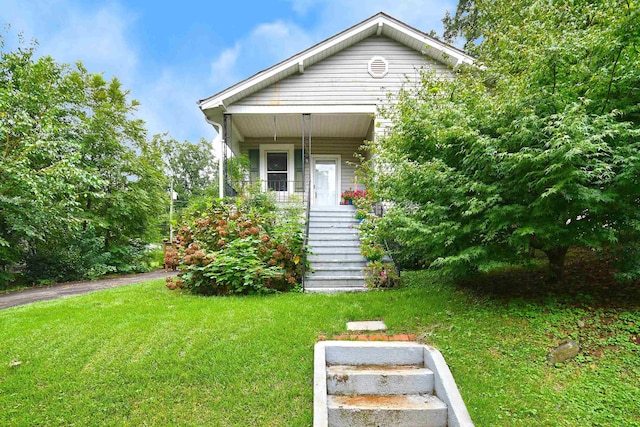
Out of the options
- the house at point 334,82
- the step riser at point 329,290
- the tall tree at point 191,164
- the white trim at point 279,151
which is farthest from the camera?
the tall tree at point 191,164

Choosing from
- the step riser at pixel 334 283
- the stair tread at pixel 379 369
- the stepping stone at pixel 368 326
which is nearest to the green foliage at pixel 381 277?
the step riser at pixel 334 283

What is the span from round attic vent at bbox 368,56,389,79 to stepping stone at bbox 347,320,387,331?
7.96 metres

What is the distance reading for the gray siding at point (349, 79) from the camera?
30.8ft

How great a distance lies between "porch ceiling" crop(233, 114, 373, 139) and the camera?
981cm

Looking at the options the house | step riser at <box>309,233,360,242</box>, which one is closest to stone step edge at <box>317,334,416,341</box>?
step riser at <box>309,233,360,242</box>

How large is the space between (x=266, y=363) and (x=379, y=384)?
113 cm

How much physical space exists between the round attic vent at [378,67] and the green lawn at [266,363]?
7612 millimetres

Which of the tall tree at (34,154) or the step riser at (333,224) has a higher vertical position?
the tall tree at (34,154)

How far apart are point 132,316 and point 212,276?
1.28m

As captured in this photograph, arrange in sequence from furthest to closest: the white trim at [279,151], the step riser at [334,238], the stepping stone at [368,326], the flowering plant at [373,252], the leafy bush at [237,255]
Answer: the white trim at [279,151] < the step riser at [334,238] < the flowering plant at [373,252] < the leafy bush at [237,255] < the stepping stone at [368,326]

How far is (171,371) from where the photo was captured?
115 inches

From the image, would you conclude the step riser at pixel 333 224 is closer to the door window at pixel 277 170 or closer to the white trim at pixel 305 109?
the white trim at pixel 305 109

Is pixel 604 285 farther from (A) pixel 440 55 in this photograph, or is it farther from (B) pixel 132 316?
(A) pixel 440 55

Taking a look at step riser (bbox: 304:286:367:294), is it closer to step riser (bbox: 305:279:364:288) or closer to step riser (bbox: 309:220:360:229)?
step riser (bbox: 305:279:364:288)
